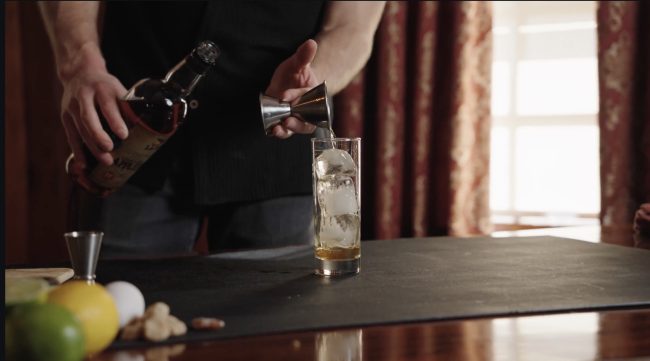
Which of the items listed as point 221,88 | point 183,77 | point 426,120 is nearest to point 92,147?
point 183,77

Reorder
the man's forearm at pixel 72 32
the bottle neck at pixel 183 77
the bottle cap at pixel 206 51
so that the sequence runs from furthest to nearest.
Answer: the man's forearm at pixel 72 32
the bottle neck at pixel 183 77
the bottle cap at pixel 206 51

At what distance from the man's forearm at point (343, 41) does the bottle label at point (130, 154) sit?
0.50 metres

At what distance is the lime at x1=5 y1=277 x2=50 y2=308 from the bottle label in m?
0.45

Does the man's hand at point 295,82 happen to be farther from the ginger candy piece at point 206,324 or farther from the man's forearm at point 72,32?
the ginger candy piece at point 206,324

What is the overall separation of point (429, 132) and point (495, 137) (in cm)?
28

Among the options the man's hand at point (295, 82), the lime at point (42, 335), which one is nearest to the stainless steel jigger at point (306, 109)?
the man's hand at point (295, 82)

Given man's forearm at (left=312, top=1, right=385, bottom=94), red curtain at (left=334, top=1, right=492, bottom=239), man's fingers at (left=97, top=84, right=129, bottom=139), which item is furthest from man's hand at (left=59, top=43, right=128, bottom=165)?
red curtain at (left=334, top=1, right=492, bottom=239)

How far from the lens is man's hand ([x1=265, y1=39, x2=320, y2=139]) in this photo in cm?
107

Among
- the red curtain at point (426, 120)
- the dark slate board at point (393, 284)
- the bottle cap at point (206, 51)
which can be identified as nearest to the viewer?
the dark slate board at point (393, 284)

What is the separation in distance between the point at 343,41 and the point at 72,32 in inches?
21.3

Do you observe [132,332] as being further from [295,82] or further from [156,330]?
[295,82]

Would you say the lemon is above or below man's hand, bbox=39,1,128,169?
below

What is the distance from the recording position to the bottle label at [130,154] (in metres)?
1.00

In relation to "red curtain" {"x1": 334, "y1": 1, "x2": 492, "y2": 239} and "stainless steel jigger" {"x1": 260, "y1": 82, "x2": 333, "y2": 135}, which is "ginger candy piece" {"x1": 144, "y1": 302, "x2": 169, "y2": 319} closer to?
"stainless steel jigger" {"x1": 260, "y1": 82, "x2": 333, "y2": 135}
